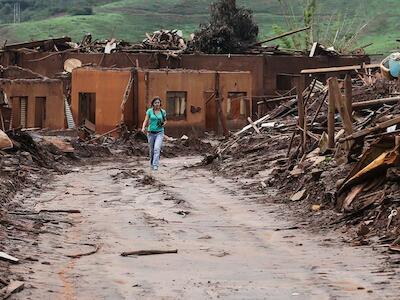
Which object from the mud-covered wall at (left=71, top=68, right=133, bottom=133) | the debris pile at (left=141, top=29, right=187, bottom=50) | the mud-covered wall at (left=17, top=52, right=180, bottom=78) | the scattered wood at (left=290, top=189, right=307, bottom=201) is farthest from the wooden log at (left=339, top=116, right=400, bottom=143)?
the debris pile at (left=141, top=29, right=187, bottom=50)

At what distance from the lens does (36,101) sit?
107 feet

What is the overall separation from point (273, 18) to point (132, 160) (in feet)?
191

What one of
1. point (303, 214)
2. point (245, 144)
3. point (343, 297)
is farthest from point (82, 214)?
point (245, 144)

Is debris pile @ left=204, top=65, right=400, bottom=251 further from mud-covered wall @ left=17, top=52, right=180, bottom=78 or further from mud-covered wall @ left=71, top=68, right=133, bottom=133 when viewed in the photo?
mud-covered wall @ left=17, top=52, right=180, bottom=78

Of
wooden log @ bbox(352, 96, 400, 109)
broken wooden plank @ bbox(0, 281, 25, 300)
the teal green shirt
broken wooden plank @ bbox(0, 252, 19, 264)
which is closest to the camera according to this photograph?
broken wooden plank @ bbox(0, 281, 25, 300)

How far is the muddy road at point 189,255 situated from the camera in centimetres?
825

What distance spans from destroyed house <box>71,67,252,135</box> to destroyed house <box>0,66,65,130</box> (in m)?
1.09

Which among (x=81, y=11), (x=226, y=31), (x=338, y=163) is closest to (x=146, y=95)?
(x=226, y=31)

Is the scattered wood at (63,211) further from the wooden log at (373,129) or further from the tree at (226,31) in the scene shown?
the tree at (226,31)

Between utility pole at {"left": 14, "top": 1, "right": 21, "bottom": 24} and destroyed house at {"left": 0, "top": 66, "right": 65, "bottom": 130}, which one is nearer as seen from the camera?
destroyed house at {"left": 0, "top": 66, "right": 65, "bottom": 130}

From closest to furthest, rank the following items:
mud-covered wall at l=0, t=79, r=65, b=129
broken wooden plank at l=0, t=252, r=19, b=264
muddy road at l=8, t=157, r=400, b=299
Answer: muddy road at l=8, t=157, r=400, b=299
broken wooden plank at l=0, t=252, r=19, b=264
mud-covered wall at l=0, t=79, r=65, b=129

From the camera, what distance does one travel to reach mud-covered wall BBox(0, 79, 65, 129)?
104 feet

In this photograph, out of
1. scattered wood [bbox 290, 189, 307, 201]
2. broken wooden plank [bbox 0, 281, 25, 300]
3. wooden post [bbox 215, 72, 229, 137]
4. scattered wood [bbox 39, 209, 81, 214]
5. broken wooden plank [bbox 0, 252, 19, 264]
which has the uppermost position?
broken wooden plank [bbox 0, 281, 25, 300]

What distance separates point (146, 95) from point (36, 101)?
4.01 m
